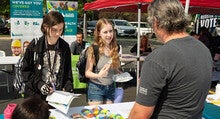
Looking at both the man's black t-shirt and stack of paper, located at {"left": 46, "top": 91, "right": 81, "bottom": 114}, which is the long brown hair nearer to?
stack of paper, located at {"left": 46, "top": 91, "right": 81, "bottom": 114}

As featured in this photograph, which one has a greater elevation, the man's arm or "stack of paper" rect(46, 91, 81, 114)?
the man's arm

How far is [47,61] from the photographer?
7.34 feet

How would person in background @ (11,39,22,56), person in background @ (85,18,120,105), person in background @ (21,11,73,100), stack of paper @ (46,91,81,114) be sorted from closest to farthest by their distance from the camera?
stack of paper @ (46,91,81,114), person in background @ (21,11,73,100), person in background @ (85,18,120,105), person in background @ (11,39,22,56)

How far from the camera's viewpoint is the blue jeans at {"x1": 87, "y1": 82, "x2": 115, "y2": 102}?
258cm

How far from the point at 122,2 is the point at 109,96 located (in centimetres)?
273

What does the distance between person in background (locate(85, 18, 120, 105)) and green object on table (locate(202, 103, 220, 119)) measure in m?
0.87

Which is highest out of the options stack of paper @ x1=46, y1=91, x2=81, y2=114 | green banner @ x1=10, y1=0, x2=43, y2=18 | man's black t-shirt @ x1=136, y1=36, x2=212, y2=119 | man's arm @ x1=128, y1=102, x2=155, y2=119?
green banner @ x1=10, y1=0, x2=43, y2=18

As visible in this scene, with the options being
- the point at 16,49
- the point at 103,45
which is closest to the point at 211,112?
the point at 103,45

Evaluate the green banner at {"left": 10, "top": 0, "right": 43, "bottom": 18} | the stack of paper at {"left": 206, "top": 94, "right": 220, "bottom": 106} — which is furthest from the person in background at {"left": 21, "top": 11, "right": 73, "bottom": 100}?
the green banner at {"left": 10, "top": 0, "right": 43, "bottom": 18}

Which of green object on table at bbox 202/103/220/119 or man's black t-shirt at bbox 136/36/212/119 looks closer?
man's black t-shirt at bbox 136/36/212/119

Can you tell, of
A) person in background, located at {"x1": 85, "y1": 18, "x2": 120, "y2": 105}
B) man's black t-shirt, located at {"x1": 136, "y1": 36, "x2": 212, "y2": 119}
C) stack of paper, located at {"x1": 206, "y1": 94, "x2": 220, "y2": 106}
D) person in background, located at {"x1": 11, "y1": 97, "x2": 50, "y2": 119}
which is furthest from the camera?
stack of paper, located at {"x1": 206, "y1": 94, "x2": 220, "y2": 106}

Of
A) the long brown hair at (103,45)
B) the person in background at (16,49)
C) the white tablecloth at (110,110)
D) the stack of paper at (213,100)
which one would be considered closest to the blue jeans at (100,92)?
the white tablecloth at (110,110)

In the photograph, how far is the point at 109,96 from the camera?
2.64 m

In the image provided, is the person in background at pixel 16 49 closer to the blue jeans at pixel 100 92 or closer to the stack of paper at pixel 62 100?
the blue jeans at pixel 100 92
